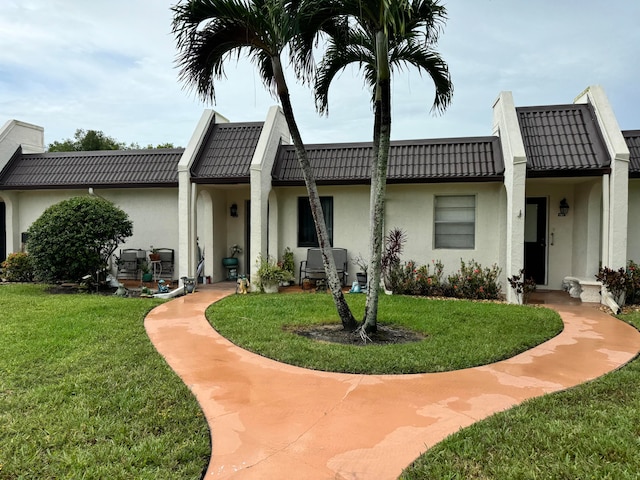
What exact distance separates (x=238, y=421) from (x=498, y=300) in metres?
7.85

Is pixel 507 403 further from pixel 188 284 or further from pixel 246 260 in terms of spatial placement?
pixel 246 260

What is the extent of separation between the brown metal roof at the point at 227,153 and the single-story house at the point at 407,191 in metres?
0.04

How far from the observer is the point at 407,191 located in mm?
11141

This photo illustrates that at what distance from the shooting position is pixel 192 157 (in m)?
11.3

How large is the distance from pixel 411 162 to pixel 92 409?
916cm

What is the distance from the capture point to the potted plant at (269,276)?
1054cm

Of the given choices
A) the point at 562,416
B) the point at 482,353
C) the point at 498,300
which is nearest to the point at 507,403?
the point at 562,416

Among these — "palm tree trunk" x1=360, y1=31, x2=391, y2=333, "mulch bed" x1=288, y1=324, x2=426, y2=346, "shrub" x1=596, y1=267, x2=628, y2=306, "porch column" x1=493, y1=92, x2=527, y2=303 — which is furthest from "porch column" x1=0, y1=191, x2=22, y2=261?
"shrub" x1=596, y1=267, x2=628, y2=306

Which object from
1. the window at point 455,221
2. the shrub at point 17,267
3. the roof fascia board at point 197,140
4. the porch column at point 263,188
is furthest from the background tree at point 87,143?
the window at point 455,221

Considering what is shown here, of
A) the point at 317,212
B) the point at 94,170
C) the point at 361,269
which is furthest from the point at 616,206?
the point at 94,170

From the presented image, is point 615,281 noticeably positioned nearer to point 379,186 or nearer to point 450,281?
point 450,281

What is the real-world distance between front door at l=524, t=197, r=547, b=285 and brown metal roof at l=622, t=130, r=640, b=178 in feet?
6.65

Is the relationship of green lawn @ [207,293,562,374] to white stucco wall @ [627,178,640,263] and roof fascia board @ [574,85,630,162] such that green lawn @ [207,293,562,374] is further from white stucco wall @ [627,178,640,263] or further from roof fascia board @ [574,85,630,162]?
roof fascia board @ [574,85,630,162]

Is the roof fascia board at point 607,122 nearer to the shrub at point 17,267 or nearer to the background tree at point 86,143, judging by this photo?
the shrub at point 17,267
